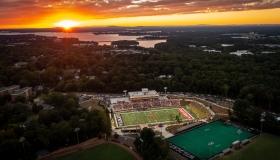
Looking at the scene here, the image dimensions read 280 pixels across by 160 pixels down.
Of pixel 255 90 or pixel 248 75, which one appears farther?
pixel 248 75

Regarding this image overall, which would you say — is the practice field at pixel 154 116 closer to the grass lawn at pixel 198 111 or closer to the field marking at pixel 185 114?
the field marking at pixel 185 114

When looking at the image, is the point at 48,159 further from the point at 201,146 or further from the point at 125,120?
the point at 201,146

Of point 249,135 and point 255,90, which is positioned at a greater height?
point 255,90

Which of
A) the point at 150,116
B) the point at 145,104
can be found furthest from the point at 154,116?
the point at 145,104

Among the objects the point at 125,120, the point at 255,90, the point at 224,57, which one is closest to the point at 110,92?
the point at 125,120

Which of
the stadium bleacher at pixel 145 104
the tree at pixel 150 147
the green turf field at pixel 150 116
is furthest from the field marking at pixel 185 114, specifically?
the tree at pixel 150 147

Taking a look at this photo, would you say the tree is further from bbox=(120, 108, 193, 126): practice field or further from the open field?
the open field

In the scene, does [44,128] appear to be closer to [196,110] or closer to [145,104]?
[145,104]
